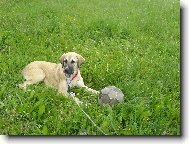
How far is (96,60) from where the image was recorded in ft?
34.1

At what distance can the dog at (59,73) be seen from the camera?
910 centimetres

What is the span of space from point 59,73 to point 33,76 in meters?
0.57

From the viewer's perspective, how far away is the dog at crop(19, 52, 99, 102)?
29.9 feet

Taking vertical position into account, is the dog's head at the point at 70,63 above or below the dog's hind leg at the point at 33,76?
above

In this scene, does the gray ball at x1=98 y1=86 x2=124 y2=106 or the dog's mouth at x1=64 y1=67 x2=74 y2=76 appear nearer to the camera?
the gray ball at x1=98 y1=86 x2=124 y2=106

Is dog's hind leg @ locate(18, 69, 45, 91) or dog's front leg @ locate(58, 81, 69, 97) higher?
dog's hind leg @ locate(18, 69, 45, 91)

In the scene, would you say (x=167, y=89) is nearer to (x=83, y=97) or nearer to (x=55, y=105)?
(x=83, y=97)

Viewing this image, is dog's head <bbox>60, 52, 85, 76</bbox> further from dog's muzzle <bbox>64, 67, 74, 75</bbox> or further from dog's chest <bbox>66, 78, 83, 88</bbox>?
dog's chest <bbox>66, 78, 83, 88</bbox>

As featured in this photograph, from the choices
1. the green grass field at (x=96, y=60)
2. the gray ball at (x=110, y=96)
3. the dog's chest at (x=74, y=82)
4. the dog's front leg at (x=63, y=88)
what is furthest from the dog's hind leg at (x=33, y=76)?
the gray ball at (x=110, y=96)

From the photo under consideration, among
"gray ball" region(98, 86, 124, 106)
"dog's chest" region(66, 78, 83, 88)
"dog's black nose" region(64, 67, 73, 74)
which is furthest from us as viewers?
"dog's chest" region(66, 78, 83, 88)

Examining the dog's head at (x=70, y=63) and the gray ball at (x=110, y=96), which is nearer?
the gray ball at (x=110, y=96)

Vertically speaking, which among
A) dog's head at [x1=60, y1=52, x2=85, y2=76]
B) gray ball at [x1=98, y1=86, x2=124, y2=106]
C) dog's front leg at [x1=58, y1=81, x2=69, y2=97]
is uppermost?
dog's head at [x1=60, y1=52, x2=85, y2=76]

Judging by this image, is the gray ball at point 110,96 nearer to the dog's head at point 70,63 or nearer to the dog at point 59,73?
the dog at point 59,73

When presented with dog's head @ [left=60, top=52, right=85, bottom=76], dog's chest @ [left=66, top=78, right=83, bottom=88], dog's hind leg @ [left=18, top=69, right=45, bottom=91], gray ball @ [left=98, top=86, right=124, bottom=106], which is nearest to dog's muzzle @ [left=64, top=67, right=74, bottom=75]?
dog's head @ [left=60, top=52, right=85, bottom=76]
